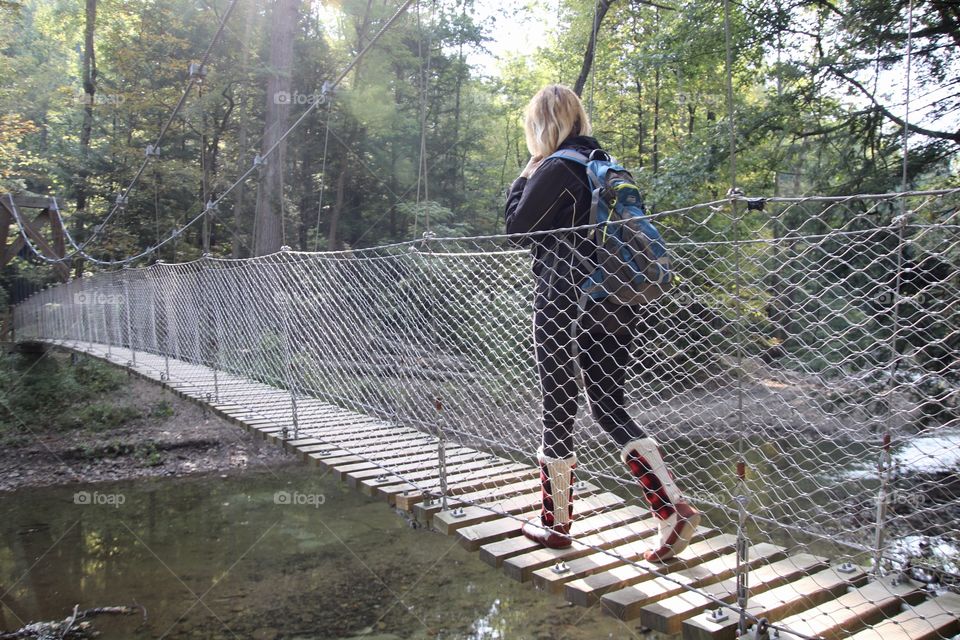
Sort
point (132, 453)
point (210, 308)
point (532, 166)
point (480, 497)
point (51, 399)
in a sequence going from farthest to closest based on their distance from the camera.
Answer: point (51, 399) → point (132, 453) → point (210, 308) → point (480, 497) → point (532, 166)

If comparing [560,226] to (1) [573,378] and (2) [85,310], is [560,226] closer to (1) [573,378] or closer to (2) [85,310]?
(1) [573,378]

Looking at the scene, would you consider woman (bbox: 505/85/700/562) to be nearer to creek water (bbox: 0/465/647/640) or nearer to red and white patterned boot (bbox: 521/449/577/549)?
red and white patterned boot (bbox: 521/449/577/549)

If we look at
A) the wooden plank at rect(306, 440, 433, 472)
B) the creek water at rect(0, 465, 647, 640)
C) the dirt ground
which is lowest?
the dirt ground

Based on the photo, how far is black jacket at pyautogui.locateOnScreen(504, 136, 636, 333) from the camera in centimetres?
144

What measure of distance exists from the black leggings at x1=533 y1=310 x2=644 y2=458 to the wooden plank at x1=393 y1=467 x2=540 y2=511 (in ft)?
1.50

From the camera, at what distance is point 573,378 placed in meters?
1.48

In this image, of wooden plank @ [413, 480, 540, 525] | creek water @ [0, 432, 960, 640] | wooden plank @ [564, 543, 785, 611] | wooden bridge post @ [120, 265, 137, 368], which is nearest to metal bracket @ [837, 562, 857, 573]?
wooden plank @ [564, 543, 785, 611]

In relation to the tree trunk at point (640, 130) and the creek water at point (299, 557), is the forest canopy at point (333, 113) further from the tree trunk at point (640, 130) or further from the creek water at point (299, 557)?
the creek water at point (299, 557)

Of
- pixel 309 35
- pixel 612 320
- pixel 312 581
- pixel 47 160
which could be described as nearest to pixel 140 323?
pixel 312 581

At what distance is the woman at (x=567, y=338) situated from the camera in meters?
1.42

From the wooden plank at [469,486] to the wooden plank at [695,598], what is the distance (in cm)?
67

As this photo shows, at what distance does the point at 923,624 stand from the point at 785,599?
20 cm

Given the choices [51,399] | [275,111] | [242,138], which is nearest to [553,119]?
[275,111]

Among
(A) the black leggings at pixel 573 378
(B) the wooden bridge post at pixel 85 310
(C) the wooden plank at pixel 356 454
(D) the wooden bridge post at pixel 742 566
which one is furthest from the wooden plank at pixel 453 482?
(B) the wooden bridge post at pixel 85 310
